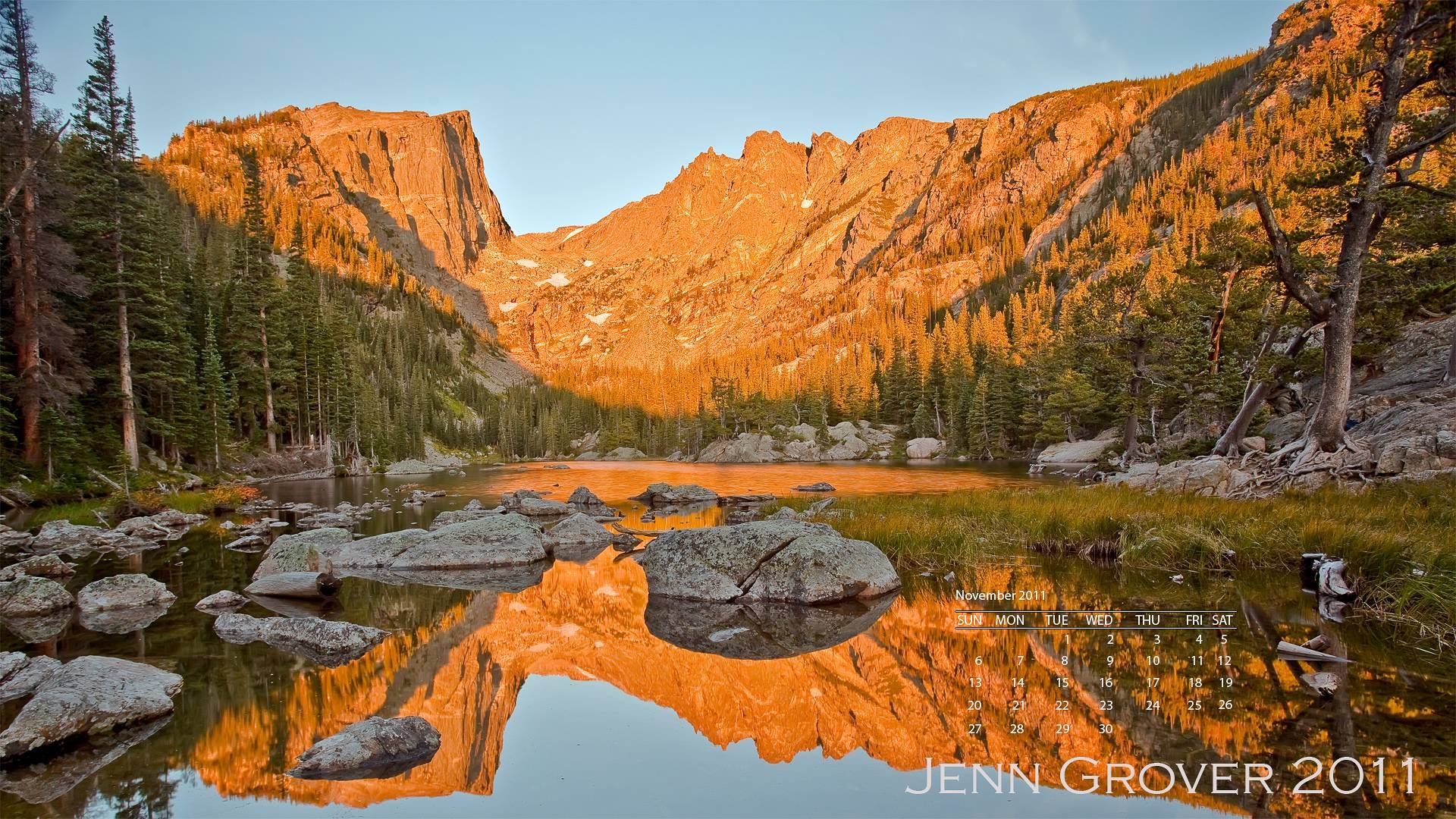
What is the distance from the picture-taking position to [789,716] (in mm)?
6738

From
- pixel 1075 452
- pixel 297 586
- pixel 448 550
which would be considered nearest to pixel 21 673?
pixel 297 586

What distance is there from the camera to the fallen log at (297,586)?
12.6m

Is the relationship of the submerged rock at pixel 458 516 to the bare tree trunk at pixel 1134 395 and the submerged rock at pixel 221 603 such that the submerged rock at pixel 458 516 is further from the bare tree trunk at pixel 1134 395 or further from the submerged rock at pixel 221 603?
the bare tree trunk at pixel 1134 395

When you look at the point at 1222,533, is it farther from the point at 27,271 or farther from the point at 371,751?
the point at 27,271

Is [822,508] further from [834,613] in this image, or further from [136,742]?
[136,742]

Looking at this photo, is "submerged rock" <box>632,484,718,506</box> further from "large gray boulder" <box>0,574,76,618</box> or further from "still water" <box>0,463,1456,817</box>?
"large gray boulder" <box>0,574,76,618</box>

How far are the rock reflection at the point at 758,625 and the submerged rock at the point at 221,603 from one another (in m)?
7.72

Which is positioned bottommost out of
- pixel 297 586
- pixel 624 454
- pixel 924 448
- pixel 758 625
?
pixel 624 454

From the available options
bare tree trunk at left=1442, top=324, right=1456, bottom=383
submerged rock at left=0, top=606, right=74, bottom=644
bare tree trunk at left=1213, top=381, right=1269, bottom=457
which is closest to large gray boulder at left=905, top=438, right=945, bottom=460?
bare tree trunk at left=1213, top=381, right=1269, bottom=457

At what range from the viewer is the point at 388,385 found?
10306 cm

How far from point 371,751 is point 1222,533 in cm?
1396

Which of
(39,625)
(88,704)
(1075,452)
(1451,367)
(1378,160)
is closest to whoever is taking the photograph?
(88,704)

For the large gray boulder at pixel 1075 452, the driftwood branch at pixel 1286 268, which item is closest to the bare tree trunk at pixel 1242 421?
the driftwood branch at pixel 1286 268

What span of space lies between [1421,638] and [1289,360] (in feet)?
53.8
